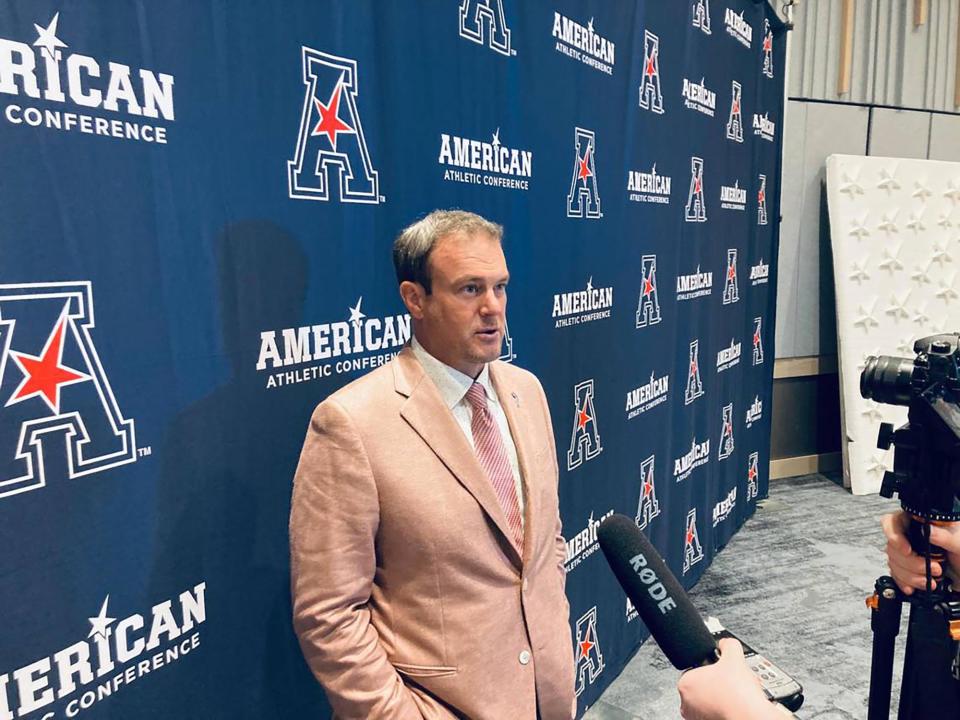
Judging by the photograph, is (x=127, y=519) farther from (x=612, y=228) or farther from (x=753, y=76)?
(x=753, y=76)

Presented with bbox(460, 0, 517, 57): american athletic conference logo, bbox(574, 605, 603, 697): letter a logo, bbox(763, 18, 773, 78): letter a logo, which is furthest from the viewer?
bbox(763, 18, 773, 78): letter a logo

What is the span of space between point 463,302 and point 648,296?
175cm

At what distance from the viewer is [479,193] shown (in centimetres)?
188

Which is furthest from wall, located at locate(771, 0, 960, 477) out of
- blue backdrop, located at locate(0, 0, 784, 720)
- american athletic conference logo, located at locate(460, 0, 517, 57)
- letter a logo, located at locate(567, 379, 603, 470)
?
american athletic conference logo, located at locate(460, 0, 517, 57)

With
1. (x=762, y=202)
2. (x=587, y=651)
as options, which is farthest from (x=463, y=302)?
(x=762, y=202)

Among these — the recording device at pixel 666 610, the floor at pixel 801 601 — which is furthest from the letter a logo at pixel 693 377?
the recording device at pixel 666 610

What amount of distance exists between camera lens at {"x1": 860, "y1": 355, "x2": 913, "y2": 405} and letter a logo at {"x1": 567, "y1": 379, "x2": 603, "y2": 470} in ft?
3.62

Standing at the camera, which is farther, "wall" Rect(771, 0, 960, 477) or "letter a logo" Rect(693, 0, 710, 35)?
"wall" Rect(771, 0, 960, 477)

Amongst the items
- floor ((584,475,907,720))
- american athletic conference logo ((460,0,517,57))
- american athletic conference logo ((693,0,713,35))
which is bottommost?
floor ((584,475,907,720))

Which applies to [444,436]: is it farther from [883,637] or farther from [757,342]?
[757,342]

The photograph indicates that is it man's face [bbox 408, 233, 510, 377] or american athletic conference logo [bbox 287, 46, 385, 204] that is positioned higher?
american athletic conference logo [bbox 287, 46, 385, 204]

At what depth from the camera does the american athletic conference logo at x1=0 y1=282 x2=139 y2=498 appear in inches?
→ 37.7

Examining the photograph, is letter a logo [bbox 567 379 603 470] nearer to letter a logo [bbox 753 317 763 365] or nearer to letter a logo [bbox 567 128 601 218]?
letter a logo [bbox 567 128 601 218]

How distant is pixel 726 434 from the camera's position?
156 inches
